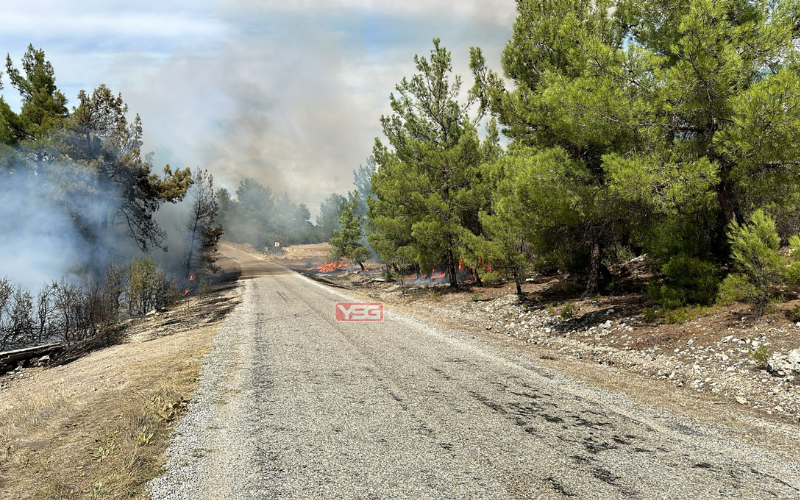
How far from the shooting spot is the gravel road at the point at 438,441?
11.6ft

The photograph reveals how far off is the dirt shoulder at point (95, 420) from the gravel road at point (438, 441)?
34 cm

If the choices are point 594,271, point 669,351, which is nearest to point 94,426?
point 669,351

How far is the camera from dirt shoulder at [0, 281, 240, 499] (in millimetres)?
3828

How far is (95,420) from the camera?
5.41 m

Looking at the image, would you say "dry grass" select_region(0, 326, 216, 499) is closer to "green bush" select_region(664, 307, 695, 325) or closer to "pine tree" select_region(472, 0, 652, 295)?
"pine tree" select_region(472, 0, 652, 295)

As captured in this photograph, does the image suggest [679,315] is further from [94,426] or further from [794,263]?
[94,426]

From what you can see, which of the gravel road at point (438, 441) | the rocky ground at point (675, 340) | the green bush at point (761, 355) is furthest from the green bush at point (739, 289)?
the gravel road at point (438, 441)

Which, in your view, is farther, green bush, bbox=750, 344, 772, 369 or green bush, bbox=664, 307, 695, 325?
green bush, bbox=664, 307, 695, 325

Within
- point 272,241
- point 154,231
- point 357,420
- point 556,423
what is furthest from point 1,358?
point 272,241

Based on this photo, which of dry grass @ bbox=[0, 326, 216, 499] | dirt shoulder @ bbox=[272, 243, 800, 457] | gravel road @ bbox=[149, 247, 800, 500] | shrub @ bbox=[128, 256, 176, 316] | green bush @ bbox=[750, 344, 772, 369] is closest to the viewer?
gravel road @ bbox=[149, 247, 800, 500]

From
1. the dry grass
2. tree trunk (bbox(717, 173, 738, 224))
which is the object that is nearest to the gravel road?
the dry grass

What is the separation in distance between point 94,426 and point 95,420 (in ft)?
0.86

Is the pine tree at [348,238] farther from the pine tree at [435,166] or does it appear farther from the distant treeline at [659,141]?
the distant treeline at [659,141]

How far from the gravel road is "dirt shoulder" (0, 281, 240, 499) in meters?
0.34
